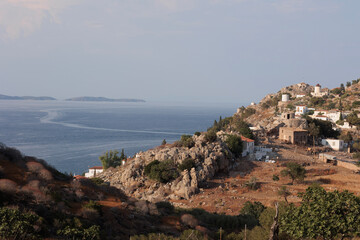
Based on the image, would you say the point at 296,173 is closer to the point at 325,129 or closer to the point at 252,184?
the point at 252,184

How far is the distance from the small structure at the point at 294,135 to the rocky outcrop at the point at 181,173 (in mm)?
15770

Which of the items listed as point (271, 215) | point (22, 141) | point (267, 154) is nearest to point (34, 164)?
point (271, 215)

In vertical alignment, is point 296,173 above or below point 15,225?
below

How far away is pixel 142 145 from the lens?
90188mm

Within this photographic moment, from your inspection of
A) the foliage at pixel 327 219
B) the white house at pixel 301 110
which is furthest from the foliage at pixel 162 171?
the white house at pixel 301 110

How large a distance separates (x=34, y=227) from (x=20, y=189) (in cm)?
398

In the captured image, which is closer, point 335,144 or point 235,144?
point 235,144

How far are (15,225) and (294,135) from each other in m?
46.2

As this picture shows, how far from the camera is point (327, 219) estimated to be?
1123cm

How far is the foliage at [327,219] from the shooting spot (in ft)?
36.1

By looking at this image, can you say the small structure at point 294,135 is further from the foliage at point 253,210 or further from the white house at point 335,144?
the foliage at point 253,210

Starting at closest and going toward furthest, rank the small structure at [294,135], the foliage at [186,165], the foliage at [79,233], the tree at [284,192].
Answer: the foliage at [79,233] → the tree at [284,192] → the foliage at [186,165] → the small structure at [294,135]

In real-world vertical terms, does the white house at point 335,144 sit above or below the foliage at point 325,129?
below

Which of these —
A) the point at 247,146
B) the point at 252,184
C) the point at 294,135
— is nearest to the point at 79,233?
the point at 252,184
